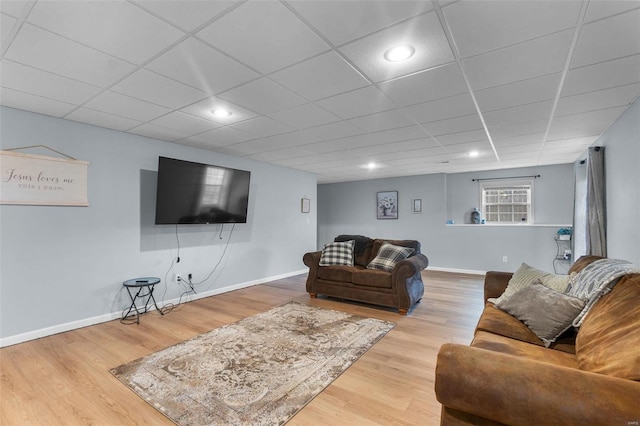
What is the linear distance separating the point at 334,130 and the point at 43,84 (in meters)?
2.71

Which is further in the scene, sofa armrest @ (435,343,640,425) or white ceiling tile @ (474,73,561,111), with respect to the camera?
white ceiling tile @ (474,73,561,111)

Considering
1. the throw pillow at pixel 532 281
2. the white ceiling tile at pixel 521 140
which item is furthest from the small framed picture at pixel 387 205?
the throw pillow at pixel 532 281

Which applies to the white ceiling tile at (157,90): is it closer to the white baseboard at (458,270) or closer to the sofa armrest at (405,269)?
the sofa armrest at (405,269)

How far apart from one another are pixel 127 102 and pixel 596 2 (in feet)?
11.2

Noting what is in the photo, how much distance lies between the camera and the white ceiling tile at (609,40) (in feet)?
5.08

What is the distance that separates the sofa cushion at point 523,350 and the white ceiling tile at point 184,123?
328 cm

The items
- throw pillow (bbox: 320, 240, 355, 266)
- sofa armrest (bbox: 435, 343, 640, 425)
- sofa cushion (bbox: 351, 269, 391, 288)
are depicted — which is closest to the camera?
sofa armrest (bbox: 435, 343, 640, 425)

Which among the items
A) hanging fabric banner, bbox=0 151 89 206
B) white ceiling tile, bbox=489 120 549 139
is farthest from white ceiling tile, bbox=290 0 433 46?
hanging fabric banner, bbox=0 151 89 206

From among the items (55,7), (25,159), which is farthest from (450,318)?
(25,159)

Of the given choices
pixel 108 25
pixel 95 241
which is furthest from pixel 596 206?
pixel 95 241

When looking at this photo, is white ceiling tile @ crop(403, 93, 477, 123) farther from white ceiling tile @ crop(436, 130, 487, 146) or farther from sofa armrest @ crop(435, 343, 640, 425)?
sofa armrest @ crop(435, 343, 640, 425)

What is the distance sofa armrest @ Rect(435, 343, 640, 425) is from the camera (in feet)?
3.21

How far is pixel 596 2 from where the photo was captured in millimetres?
1417

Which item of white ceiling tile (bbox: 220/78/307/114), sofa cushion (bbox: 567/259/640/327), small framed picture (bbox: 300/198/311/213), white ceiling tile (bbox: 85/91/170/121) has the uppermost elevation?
white ceiling tile (bbox: 220/78/307/114)
